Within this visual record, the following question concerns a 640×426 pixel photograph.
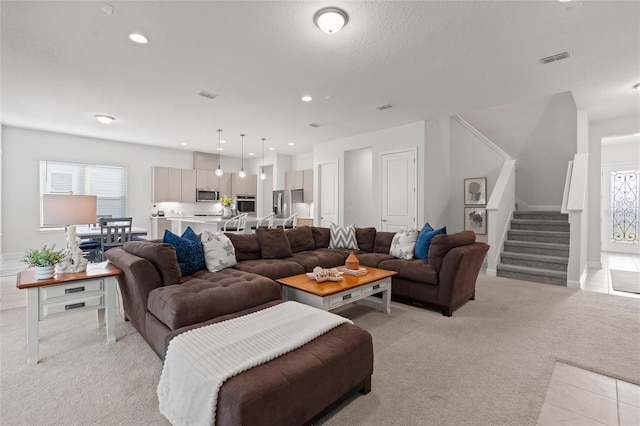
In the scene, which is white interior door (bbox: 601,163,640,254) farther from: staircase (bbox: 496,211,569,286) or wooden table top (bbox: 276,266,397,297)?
wooden table top (bbox: 276,266,397,297)

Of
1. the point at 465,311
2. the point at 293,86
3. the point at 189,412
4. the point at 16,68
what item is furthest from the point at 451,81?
the point at 16,68

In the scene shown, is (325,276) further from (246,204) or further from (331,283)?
(246,204)

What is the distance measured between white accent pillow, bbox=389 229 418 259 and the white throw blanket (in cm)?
233

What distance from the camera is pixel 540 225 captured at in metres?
5.90

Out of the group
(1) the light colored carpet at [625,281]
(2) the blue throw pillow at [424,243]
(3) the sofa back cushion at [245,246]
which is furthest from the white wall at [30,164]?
(1) the light colored carpet at [625,281]

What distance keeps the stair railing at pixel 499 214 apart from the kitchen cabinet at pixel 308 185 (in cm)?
470

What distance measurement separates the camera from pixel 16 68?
11.4ft

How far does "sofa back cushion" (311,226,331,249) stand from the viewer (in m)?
5.08

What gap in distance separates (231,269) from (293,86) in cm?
252

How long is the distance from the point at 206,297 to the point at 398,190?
4.71 meters

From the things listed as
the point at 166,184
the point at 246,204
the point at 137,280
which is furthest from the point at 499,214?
the point at 166,184

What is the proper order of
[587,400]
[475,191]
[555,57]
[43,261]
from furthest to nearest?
[475,191] < [555,57] < [43,261] < [587,400]

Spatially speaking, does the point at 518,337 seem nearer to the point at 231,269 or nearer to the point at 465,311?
the point at 465,311

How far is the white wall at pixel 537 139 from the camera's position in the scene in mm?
6543
